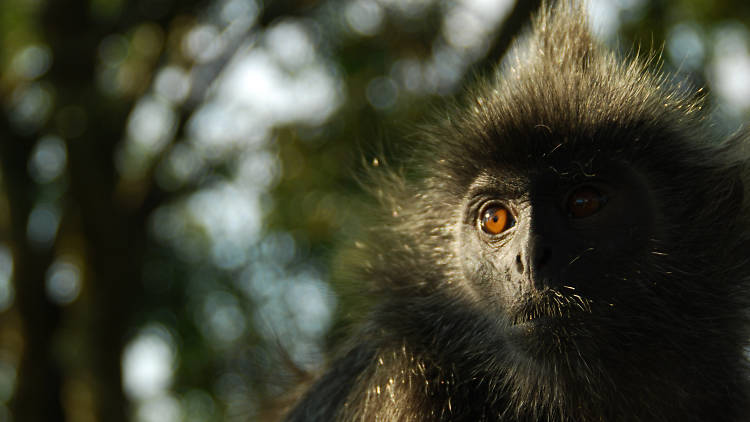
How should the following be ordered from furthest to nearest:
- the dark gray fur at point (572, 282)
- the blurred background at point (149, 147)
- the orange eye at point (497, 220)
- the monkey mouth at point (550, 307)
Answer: the blurred background at point (149, 147) < the orange eye at point (497, 220) < the dark gray fur at point (572, 282) < the monkey mouth at point (550, 307)

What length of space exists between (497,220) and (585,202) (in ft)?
1.31

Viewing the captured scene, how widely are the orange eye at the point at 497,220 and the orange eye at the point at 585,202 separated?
26cm

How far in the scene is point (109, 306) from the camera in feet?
25.0

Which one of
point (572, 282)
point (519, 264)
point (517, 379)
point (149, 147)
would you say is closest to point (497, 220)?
point (519, 264)

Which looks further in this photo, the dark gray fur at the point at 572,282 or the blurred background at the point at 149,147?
the blurred background at the point at 149,147

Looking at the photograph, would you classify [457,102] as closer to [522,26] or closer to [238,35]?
[522,26]

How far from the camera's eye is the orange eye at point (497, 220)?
3.05m

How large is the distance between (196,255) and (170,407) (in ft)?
10.0

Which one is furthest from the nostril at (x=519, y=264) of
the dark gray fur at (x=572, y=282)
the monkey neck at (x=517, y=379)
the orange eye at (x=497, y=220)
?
the monkey neck at (x=517, y=379)

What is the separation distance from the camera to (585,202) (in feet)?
9.34

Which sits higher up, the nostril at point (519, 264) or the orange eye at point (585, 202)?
the orange eye at point (585, 202)

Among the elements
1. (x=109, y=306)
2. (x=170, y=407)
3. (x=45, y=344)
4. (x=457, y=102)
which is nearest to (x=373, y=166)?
(x=457, y=102)

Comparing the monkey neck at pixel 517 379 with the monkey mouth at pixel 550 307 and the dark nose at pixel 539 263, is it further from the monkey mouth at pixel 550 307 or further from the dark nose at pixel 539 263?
the dark nose at pixel 539 263

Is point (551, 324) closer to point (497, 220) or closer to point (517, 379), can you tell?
point (517, 379)
